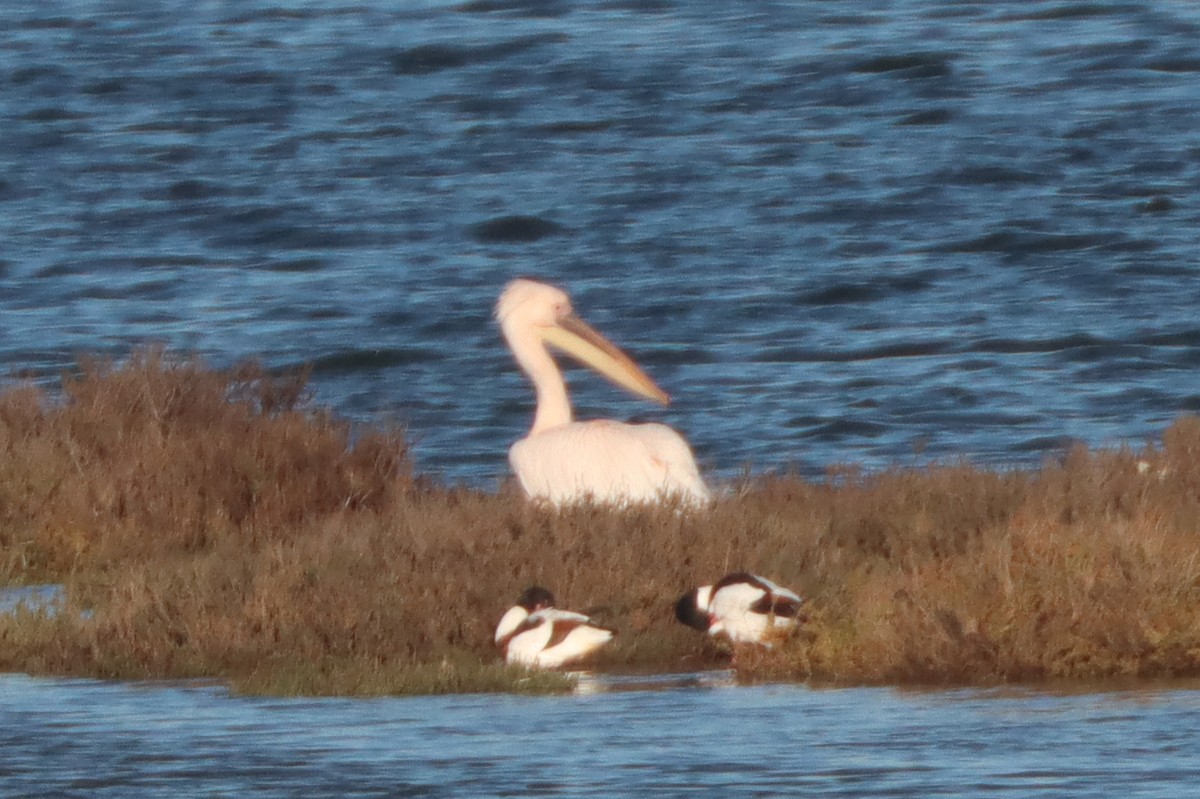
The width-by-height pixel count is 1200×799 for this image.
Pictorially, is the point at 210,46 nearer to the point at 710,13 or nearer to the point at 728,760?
the point at 710,13

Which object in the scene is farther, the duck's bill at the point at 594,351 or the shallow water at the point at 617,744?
the duck's bill at the point at 594,351

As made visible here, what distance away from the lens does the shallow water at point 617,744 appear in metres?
7.87

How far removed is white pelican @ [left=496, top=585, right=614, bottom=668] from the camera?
9906mm

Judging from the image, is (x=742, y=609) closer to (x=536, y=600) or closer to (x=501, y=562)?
(x=536, y=600)

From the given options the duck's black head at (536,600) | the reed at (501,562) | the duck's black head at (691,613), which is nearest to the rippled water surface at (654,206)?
the reed at (501,562)

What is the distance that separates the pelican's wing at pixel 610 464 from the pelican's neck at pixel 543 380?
0.57 meters

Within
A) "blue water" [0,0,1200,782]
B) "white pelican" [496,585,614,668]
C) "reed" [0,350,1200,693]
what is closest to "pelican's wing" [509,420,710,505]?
"reed" [0,350,1200,693]

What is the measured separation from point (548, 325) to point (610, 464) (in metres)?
1.85

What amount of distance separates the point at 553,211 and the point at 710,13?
15315 millimetres

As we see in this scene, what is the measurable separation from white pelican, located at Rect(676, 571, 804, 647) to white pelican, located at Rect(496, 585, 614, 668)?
0.35 metres

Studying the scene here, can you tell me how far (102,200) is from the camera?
120 ft

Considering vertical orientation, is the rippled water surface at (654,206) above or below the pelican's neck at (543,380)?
below

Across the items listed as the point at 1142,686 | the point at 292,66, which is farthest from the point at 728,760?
the point at 292,66

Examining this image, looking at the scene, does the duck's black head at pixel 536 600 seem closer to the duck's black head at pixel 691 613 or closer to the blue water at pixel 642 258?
the duck's black head at pixel 691 613
